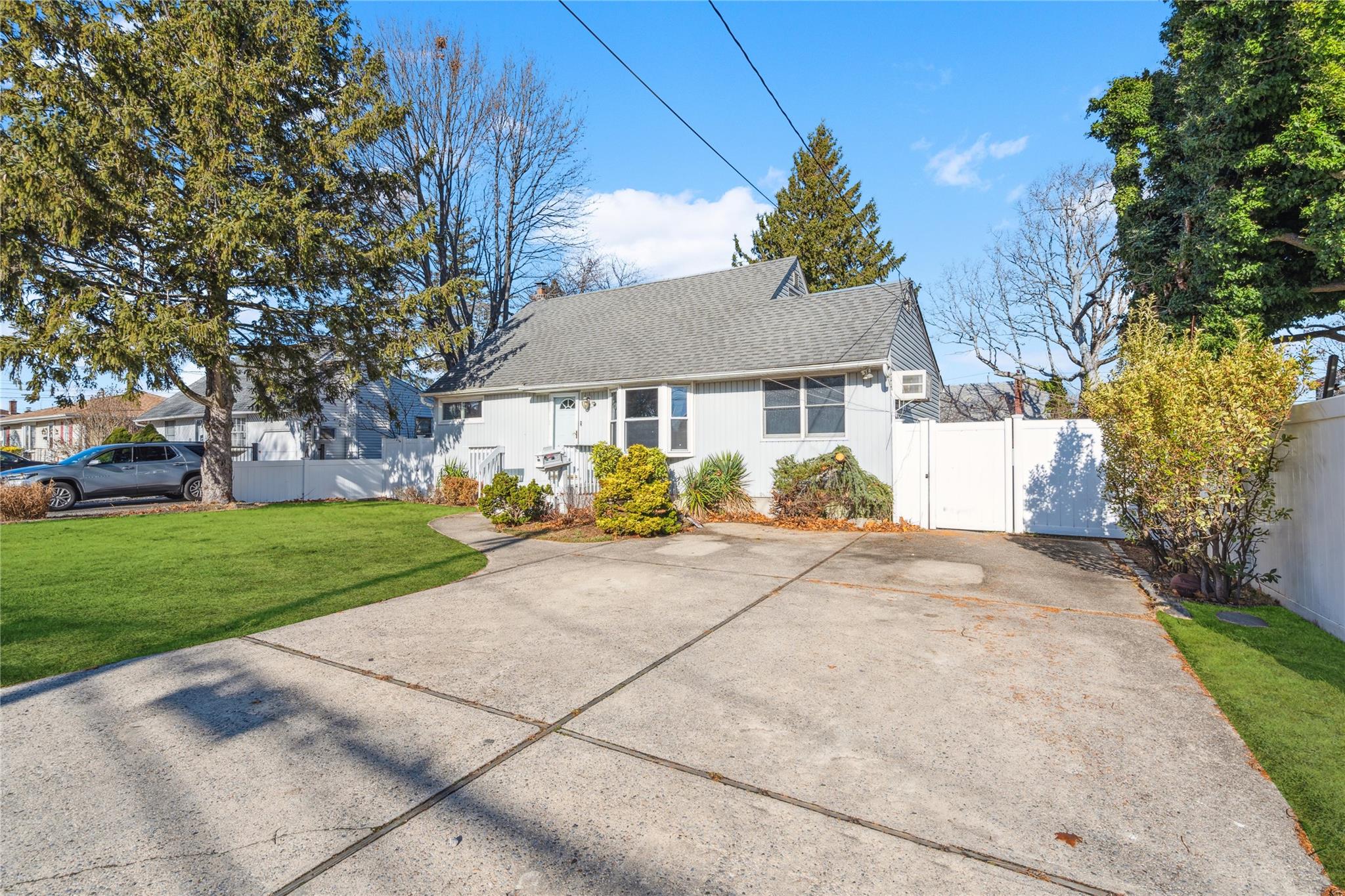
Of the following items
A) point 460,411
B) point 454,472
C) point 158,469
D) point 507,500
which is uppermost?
point 460,411

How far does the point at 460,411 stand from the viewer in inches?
659

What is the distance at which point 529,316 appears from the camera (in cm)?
1783

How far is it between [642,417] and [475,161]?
49.2ft

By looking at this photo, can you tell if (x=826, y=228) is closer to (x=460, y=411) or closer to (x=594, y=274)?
(x=594, y=274)

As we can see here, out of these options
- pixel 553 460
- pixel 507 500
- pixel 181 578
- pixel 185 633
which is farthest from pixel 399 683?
pixel 553 460

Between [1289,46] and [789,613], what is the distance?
11670 millimetres

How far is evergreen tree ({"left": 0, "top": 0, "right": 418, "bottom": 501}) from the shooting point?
11789 mm

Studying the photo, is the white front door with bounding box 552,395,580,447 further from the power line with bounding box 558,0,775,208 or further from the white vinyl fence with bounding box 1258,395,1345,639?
the white vinyl fence with bounding box 1258,395,1345,639

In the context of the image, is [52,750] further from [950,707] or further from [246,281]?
[246,281]

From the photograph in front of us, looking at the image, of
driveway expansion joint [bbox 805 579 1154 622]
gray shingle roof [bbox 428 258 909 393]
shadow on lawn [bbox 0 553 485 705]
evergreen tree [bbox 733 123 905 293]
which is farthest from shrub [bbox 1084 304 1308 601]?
evergreen tree [bbox 733 123 905 293]

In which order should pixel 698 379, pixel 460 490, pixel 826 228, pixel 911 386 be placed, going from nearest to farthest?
1. pixel 911 386
2. pixel 698 379
3. pixel 460 490
4. pixel 826 228

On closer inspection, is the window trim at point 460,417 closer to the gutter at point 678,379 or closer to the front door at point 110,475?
the gutter at point 678,379

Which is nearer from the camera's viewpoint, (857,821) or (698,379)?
(857,821)

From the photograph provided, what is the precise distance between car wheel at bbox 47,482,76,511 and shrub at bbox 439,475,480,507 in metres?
8.41
